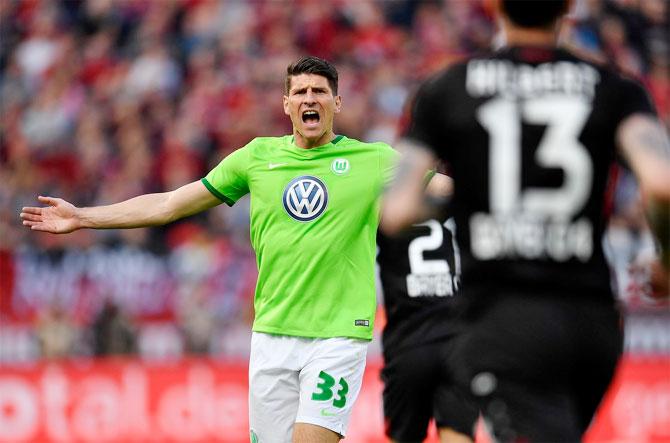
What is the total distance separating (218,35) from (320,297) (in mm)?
12388

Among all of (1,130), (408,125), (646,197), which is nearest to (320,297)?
(408,125)

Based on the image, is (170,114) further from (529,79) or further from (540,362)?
(540,362)

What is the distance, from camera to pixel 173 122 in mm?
18125

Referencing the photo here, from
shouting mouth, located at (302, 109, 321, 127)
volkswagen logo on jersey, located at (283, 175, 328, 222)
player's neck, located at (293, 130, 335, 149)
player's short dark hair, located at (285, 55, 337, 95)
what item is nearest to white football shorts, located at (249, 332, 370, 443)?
volkswagen logo on jersey, located at (283, 175, 328, 222)

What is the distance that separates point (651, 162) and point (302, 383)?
12.6 ft

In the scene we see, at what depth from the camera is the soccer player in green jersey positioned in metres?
7.36

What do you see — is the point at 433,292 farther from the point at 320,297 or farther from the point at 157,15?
the point at 157,15

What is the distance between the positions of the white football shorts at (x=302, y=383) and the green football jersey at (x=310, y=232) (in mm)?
73

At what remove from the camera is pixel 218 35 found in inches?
762

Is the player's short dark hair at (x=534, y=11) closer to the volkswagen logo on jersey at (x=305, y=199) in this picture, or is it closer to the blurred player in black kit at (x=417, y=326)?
the volkswagen logo on jersey at (x=305, y=199)

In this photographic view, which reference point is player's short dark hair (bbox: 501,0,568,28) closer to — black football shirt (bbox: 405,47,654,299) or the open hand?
black football shirt (bbox: 405,47,654,299)

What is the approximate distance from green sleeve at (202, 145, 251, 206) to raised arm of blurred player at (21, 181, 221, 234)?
0.04 m

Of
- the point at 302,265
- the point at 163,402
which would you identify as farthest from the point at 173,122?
the point at 302,265

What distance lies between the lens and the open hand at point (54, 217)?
710cm
